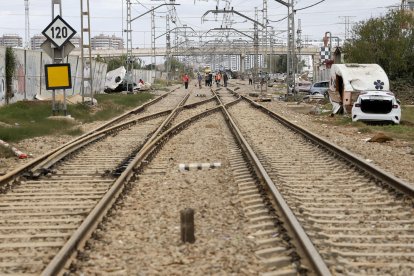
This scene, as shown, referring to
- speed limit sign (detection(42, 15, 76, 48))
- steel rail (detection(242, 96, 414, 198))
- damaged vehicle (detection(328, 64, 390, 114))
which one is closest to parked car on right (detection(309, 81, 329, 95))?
damaged vehicle (detection(328, 64, 390, 114))

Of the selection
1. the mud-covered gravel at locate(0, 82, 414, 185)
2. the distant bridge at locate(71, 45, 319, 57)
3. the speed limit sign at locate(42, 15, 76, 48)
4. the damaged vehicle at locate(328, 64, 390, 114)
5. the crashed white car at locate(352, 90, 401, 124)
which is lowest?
the mud-covered gravel at locate(0, 82, 414, 185)

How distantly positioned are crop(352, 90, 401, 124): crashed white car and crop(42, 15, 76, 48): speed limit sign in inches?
400

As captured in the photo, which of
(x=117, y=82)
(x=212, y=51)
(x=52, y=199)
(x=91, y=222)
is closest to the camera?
(x=91, y=222)

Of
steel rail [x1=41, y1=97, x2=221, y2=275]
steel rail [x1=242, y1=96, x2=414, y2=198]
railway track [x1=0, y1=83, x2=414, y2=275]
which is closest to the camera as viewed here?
steel rail [x1=41, y1=97, x2=221, y2=275]

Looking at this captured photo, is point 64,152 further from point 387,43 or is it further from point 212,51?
point 212,51

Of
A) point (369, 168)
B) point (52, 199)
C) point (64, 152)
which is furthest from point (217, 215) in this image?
point (64, 152)

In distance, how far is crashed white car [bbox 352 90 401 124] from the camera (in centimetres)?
2208

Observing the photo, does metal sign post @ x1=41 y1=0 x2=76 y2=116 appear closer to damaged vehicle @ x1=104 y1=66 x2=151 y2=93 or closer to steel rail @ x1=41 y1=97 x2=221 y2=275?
steel rail @ x1=41 y1=97 x2=221 y2=275

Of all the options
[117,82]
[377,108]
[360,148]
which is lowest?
[360,148]

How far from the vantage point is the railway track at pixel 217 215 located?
587 centimetres

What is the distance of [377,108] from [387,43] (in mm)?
20232

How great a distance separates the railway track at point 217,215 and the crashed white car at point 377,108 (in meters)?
9.04

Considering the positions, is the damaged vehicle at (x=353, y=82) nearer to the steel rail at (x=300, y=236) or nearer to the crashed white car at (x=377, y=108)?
the crashed white car at (x=377, y=108)

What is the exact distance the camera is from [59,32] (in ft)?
72.1
